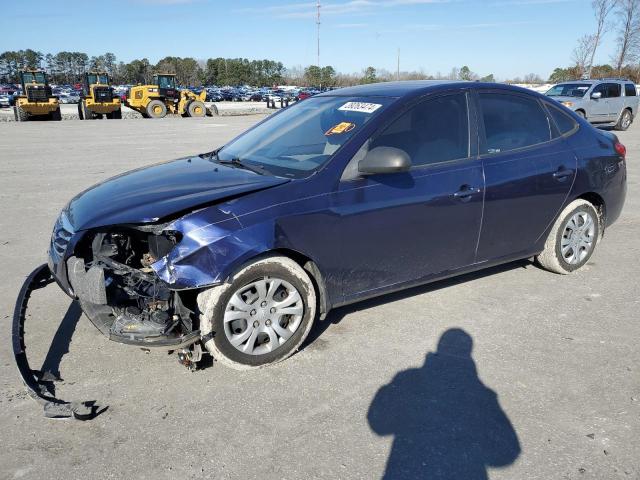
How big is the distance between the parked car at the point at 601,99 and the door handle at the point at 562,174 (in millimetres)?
15113

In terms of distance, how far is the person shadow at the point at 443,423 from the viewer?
253 cm

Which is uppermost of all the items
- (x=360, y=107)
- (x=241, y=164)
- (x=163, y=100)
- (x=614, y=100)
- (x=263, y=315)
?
(x=163, y=100)

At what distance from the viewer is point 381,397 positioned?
307cm

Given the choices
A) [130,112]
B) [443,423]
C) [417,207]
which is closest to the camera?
[443,423]

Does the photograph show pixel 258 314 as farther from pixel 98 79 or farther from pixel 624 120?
pixel 98 79

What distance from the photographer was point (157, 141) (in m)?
16.5

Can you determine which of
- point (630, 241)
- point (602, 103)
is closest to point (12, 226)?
point (630, 241)

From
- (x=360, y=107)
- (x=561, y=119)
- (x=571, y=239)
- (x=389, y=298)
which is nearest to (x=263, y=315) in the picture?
(x=389, y=298)

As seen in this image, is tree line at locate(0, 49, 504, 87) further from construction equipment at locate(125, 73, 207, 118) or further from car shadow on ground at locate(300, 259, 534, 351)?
car shadow on ground at locate(300, 259, 534, 351)

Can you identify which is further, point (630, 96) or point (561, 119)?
point (630, 96)

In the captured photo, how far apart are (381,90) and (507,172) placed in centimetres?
118

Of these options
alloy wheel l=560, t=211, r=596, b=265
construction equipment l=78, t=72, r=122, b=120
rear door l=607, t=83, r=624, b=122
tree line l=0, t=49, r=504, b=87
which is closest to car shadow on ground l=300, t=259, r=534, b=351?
alloy wheel l=560, t=211, r=596, b=265

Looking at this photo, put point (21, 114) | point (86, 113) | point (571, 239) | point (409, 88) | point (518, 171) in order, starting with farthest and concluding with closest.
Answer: point (86, 113) → point (21, 114) → point (571, 239) → point (518, 171) → point (409, 88)

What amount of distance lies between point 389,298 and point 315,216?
1385 millimetres
